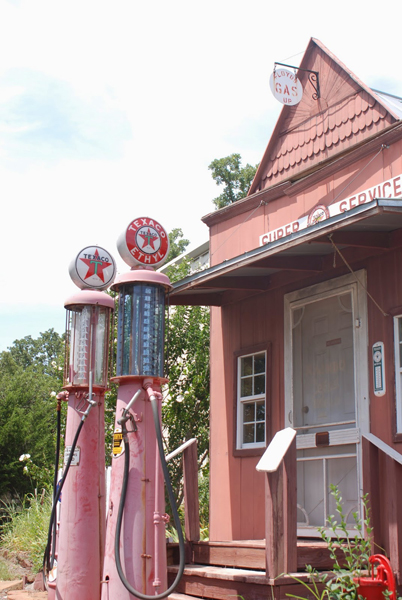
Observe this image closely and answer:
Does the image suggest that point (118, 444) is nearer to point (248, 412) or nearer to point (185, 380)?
point (248, 412)

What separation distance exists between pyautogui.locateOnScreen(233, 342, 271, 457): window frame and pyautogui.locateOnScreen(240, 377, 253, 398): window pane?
0.05m

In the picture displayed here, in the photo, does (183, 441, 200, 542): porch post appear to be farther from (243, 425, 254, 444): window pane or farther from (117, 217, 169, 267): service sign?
(117, 217, 169, 267): service sign

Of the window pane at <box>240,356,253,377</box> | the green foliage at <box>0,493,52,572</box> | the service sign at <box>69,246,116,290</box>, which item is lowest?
the green foliage at <box>0,493,52,572</box>

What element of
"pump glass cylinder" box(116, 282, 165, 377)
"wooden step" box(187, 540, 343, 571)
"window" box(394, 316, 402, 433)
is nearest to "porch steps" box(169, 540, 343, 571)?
"wooden step" box(187, 540, 343, 571)

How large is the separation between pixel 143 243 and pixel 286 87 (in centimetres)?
432

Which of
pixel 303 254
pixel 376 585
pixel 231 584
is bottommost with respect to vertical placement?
pixel 231 584

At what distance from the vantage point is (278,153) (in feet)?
31.7

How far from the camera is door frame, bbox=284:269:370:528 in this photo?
21.9 ft

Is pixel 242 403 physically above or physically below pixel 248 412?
above

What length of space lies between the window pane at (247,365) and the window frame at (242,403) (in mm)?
48

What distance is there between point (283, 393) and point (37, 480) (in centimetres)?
959

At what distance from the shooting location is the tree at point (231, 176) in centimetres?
2269

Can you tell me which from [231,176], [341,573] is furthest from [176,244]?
[341,573]

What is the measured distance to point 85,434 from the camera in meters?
6.37
